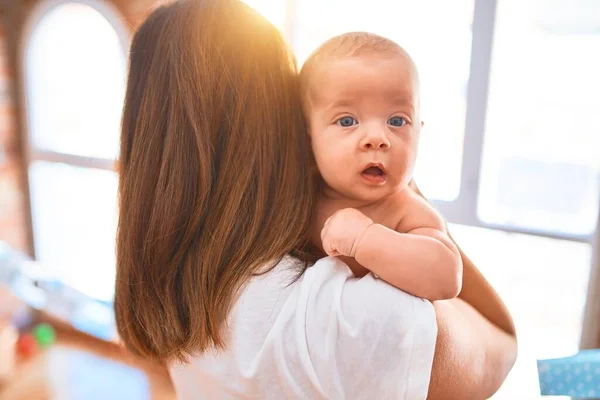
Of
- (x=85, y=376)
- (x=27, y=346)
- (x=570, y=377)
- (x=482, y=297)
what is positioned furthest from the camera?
(x=27, y=346)

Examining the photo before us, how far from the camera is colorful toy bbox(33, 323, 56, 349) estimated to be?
2.51 metres

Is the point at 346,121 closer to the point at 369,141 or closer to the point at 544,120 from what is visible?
the point at 369,141

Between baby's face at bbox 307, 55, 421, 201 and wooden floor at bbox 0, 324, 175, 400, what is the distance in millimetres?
1756

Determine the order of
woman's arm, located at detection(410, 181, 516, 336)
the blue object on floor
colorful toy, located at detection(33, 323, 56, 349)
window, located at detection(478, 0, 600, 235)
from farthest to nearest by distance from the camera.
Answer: colorful toy, located at detection(33, 323, 56, 349)
window, located at detection(478, 0, 600, 235)
the blue object on floor
woman's arm, located at detection(410, 181, 516, 336)

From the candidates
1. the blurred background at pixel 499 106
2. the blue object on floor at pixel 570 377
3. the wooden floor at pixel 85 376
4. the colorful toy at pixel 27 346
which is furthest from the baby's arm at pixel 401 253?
the colorful toy at pixel 27 346

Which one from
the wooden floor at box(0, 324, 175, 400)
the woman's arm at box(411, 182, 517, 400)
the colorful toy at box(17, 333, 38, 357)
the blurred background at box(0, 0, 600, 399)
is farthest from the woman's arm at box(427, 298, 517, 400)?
the colorful toy at box(17, 333, 38, 357)

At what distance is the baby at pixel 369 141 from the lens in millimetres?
602

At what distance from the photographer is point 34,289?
2.51 meters

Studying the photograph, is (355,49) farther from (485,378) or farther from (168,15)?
(485,378)

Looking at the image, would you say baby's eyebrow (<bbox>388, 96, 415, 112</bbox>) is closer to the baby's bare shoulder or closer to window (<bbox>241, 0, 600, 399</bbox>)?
the baby's bare shoulder

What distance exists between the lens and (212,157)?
639 millimetres

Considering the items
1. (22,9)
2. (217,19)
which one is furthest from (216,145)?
(22,9)

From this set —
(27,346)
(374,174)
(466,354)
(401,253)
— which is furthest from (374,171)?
(27,346)

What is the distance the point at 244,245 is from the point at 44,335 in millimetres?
2373
